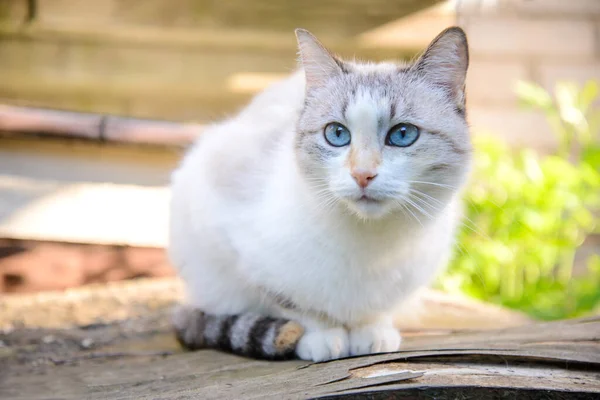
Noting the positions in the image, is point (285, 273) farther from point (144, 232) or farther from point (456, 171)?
point (144, 232)

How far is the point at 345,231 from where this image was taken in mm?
1858

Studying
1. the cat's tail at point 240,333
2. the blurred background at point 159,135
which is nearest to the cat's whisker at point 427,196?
the cat's tail at point 240,333

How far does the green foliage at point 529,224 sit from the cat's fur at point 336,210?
4.97ft

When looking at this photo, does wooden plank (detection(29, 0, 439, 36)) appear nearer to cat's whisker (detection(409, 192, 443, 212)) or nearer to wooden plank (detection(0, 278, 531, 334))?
wooden plank (detection(0, 278, 531, 334))

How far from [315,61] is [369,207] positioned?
0.54 meters

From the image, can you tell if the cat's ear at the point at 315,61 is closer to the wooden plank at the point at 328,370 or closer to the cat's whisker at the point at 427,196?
the cat's whisker at the point at 427,196

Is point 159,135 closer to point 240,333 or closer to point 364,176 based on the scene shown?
point 240,333

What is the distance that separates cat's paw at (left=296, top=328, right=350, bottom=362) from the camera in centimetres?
183

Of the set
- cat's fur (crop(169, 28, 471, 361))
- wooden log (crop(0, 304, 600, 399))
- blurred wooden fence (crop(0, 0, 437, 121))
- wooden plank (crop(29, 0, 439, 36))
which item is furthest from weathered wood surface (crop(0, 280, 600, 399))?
wooden plank (crop(29, 0, 439, 36))

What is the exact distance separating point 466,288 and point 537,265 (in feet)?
1.49

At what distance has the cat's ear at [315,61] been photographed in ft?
6.32

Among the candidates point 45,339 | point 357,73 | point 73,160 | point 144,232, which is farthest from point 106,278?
point 357,73

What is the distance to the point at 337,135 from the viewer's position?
1824 mm

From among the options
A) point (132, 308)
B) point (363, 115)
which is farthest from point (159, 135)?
point (363, 115)
